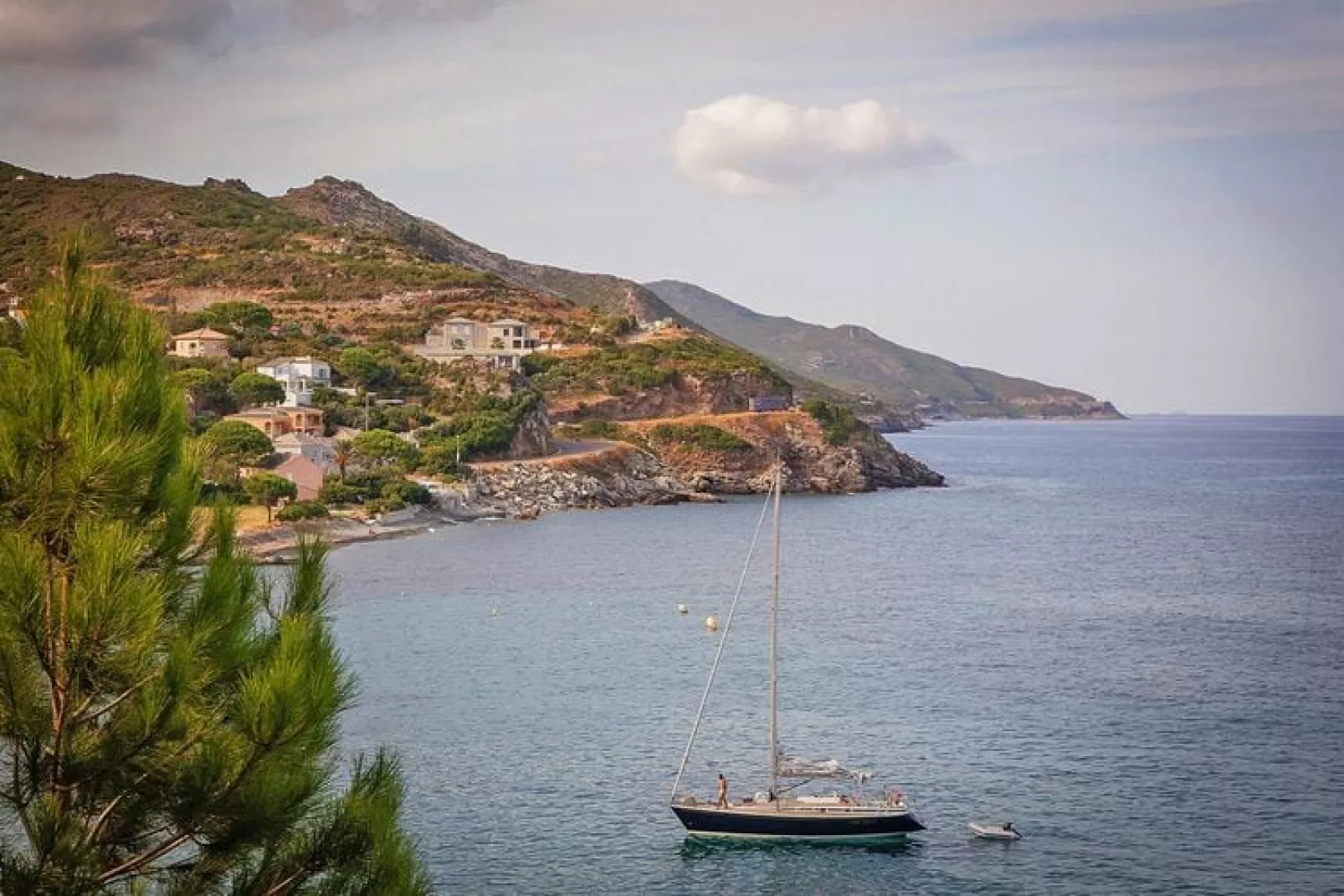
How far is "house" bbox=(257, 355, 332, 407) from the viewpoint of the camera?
4099 inches

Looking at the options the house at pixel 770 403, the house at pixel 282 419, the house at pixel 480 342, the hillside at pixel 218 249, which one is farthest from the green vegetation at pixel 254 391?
the house at pixel 770 403

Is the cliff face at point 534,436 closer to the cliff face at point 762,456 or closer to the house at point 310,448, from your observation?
the cliff face at point 762,456

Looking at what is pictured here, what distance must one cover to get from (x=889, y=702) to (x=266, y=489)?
45794mm

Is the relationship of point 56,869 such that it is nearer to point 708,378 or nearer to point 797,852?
point 797,852

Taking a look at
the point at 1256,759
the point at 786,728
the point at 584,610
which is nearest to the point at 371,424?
the point at 584,610

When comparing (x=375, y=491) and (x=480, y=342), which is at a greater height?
(x=480, y=342)

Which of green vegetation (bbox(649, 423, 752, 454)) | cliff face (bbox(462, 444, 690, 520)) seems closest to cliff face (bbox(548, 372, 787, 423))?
green vegetation (bbox(649, 423, 752, 454))

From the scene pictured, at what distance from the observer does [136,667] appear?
31.5 feet

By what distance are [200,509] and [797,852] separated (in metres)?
21.6

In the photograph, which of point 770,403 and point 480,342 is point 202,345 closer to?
point 480,342

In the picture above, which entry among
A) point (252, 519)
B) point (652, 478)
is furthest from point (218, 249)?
point (252, 519)

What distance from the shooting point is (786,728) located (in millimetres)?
38438

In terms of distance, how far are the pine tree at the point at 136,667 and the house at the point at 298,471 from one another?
72.5 metres

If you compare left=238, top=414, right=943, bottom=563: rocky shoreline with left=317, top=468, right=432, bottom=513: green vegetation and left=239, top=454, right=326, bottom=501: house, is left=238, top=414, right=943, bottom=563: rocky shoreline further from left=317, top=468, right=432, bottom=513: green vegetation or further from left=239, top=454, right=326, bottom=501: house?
left=239, top=454, right=326, bottom=501: house
